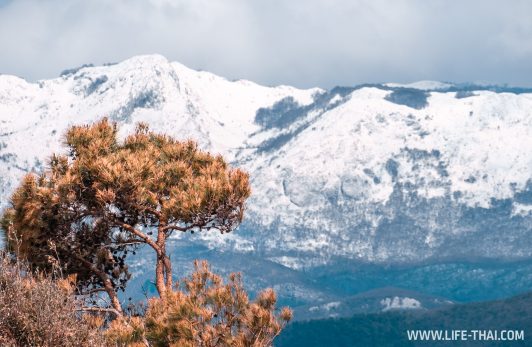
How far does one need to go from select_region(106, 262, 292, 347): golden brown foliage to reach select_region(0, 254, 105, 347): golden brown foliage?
291cm

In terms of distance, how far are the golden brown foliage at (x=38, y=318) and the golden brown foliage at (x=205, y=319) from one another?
2.91 m

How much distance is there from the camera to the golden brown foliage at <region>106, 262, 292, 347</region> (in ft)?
107

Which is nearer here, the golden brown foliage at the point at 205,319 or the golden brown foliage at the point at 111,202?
the golden brown foliage at the point at 205,319

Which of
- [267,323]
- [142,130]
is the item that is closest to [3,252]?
[267,323]

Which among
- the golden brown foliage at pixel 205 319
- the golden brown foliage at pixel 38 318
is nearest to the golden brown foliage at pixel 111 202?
the golden brown foliage at pixel 205 319

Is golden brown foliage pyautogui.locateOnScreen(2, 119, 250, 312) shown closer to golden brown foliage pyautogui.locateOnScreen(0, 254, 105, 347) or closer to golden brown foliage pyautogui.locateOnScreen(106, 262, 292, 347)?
golden brown foliage pyautogui.locateOnScreen(106, 262, 292, 347)

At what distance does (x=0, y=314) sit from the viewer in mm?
29062

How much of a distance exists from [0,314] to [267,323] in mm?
9242

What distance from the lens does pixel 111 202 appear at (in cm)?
3688

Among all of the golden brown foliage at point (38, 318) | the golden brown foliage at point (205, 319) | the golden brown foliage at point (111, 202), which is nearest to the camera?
the golden brown foliage at point (38, 318)

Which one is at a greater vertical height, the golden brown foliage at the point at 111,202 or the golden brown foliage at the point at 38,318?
the golden brown foliage at the point at 111,202

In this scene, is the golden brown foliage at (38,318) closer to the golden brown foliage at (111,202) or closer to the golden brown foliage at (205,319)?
the golden brown foliage at (205,319)

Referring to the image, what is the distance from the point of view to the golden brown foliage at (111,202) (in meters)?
36.9

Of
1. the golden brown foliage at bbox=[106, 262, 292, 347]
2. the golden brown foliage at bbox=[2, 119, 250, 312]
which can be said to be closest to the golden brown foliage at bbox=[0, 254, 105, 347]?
the golden brown foliage at bbox=[106, 262, 292, 347]
